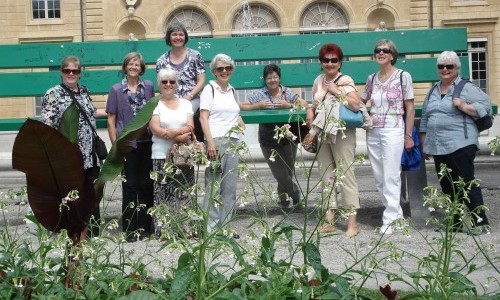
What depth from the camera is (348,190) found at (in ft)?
32.0

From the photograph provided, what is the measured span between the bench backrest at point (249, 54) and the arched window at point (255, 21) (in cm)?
3137

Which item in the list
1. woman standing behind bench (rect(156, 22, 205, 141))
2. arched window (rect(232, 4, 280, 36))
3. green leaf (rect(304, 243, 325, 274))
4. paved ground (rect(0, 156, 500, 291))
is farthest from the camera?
arched window (rect(232, 4, 280, 36))

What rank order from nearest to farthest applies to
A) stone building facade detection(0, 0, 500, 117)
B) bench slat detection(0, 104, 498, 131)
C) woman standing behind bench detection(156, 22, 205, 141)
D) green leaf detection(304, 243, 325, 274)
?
1. green leaf detection(304, 243, 325, 274)
2. woman standing behind bench detection(156, 22, 205, 141)
3. bench slat detection(0, 104, 498, 131)
4. stone building facade detection(0, 0, 500, 117)

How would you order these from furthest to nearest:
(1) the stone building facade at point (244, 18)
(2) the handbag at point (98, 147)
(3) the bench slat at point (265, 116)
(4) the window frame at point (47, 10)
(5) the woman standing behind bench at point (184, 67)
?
(4) the window frame at point (47, 10) < (1) the stone building facade at point (244, 18) < (3) the bench slat at point (265, 116) < (5) the woman standing behind bench at point (184, 67) < (2) the handbag at point (98, 147)

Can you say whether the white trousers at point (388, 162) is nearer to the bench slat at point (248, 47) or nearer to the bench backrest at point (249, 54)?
the bench backrest at point (249, 54)

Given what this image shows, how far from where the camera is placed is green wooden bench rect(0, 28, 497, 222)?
12000 mm

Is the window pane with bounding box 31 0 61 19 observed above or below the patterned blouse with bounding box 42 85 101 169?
above

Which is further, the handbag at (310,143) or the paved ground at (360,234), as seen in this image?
the handbag at (310,143)

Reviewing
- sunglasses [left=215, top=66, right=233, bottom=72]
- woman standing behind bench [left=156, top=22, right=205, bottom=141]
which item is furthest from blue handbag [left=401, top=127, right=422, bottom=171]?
woman standing behind bench [left=156, top=22, right=205, bottom=141]

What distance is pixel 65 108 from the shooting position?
380 inches

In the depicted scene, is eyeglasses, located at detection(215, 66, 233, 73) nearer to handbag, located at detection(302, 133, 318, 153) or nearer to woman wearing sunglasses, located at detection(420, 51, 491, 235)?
handbag, located at detection(302, 133, 318, 153)

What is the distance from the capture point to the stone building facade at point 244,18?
42.7m

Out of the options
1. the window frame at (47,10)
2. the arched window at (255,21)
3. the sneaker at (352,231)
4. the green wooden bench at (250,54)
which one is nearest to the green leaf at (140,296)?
the sneaker at (352,231)

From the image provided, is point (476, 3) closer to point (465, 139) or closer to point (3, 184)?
point (3, 184)
